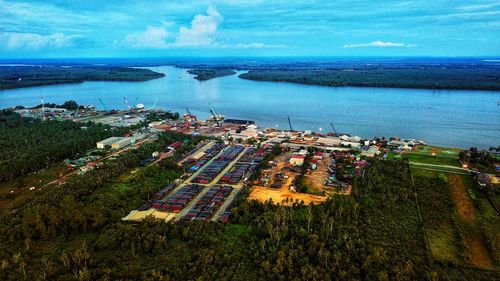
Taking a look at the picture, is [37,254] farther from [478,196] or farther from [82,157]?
[478,196]

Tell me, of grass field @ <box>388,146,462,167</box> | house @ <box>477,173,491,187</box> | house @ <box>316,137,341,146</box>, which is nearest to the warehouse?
house @ <box>316,137,341,146</box>

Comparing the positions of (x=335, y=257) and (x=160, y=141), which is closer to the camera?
(x=335, y=257)

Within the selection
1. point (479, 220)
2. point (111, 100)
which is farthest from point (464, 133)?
point (111, 100)

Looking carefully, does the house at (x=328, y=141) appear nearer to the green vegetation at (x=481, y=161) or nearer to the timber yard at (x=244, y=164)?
the timber yard at (x=244, y=164)

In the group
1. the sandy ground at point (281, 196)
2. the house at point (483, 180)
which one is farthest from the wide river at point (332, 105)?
the sandy ground at point (281, 196)

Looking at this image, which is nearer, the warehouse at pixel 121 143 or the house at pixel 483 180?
the house at pixel 483 180
